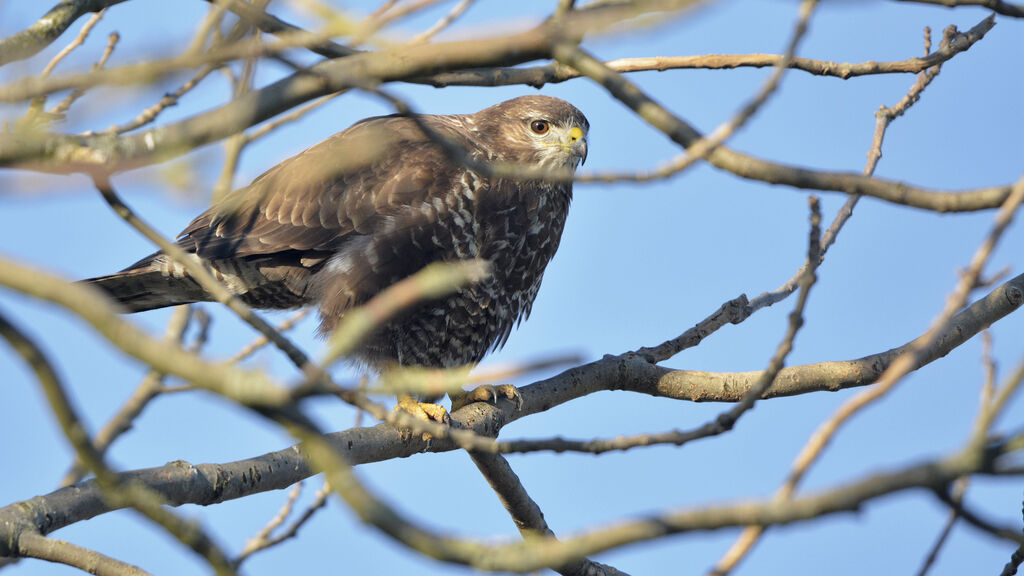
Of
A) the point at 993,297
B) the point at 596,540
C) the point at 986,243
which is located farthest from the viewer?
the point at 993,297

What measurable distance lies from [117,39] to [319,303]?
71.8 inches

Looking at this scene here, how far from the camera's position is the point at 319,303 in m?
5.91

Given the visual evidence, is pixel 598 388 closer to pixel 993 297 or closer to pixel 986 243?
pixel 993 297

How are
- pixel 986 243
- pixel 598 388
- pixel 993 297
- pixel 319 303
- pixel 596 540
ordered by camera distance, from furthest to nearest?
pixel 319 303 → pixel 598 388 → pixel 993 297 → pixel 986 243 → pixel 596 540

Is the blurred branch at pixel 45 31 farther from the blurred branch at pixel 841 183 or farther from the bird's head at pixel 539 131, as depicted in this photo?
the bird's head at pixel 539 131

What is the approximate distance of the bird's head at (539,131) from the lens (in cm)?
657

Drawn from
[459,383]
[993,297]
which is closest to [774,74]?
[459,383]

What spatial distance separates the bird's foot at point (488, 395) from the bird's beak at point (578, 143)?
1766mm

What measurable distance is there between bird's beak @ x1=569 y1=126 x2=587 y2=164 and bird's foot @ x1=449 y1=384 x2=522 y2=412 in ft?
5.80

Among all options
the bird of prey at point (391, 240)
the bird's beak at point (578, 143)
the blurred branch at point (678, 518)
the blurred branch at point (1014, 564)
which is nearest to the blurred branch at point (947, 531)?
the blurred branch at point (678, 518)

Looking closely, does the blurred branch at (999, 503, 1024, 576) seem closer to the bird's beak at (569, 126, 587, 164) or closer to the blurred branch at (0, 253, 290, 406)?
the blurred branch at (0, 253, 290, 406)

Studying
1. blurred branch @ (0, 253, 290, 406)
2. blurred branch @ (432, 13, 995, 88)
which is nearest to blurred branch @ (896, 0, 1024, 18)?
blurred branch @ (432, 13, 995, 88)

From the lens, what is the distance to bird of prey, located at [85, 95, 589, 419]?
19.1ft

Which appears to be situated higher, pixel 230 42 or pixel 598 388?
pixel 598 388
